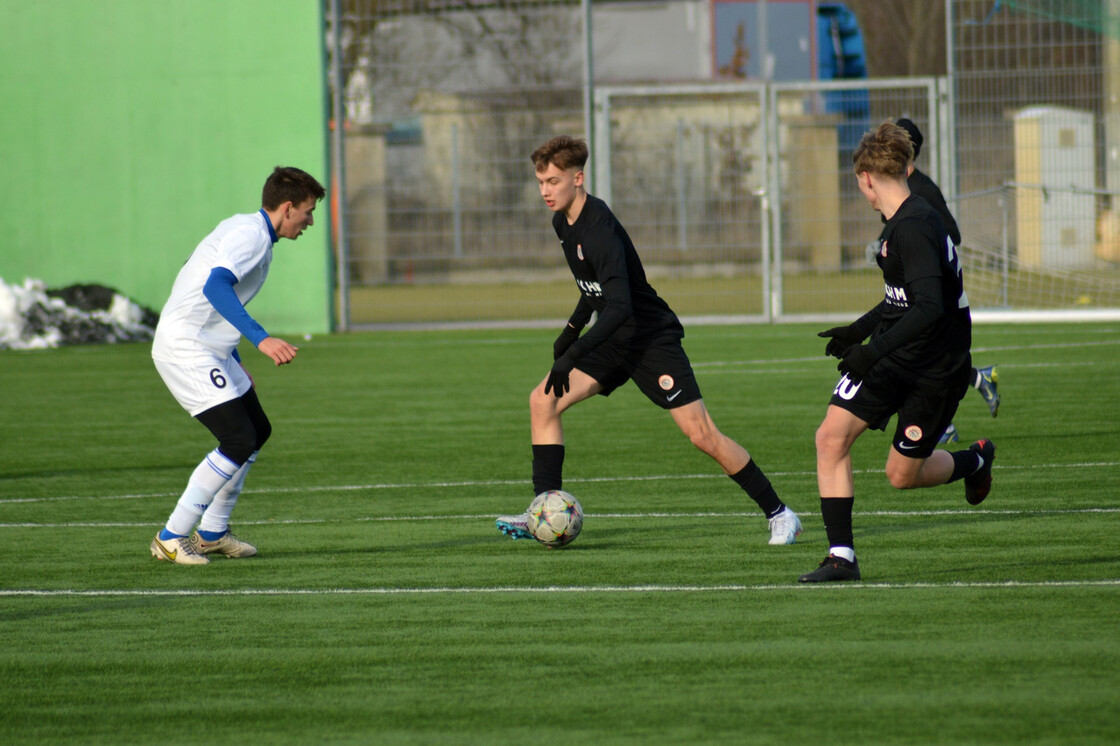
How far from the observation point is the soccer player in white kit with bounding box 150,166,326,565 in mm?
7039

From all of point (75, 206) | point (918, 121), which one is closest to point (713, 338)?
point (918, 121)

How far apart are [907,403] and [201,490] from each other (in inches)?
120

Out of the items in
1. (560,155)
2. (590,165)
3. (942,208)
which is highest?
(590,165)

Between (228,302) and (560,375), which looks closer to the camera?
(228,302)

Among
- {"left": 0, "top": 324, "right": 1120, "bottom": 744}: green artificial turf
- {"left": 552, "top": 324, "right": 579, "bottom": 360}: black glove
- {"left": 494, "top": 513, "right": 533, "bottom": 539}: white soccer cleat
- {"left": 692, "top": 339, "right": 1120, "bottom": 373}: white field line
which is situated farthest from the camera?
{"left": 692, "top": 339, "right": 1120, "bottom": 373}: white field line

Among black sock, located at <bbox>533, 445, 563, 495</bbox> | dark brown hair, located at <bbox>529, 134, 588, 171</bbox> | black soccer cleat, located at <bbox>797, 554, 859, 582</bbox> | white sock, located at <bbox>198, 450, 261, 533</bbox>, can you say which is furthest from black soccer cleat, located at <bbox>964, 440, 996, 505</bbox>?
white sock, located at <bbox>198, 450, 261, 533</bbox>

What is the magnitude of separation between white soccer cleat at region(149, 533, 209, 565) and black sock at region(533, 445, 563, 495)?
1.59m

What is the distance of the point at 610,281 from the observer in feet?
23.4

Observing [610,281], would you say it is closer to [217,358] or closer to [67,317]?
[217,358]

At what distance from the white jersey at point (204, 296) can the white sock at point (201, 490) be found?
1.56 ft

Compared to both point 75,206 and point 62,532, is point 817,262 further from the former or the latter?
point 62,532

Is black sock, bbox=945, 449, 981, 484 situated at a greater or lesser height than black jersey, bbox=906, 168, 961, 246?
lesser

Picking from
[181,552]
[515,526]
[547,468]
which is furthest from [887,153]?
[181,552]

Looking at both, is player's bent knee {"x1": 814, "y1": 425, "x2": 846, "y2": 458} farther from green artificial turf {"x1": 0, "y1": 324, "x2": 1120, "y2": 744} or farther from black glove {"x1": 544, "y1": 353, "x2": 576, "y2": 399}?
black glove {"x1": 544, "y1": 353, "x2": 576, "y2": 399}
